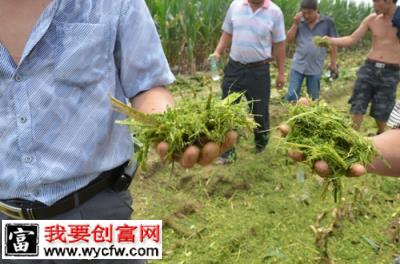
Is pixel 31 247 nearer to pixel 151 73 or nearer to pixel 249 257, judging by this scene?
pixel 151 73

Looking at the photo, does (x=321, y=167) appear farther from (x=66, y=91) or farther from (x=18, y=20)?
(x=18, y=20)

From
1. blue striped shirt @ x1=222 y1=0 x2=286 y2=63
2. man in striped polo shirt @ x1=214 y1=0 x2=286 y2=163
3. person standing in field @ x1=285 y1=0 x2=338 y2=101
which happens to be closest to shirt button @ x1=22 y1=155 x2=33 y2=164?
man in striped polo shirt @ x1=214 y1=0 x2=286 y2=163

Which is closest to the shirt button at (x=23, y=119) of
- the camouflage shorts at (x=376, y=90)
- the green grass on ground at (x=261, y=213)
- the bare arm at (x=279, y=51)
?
the green grass on ground at (x=261, y=213)

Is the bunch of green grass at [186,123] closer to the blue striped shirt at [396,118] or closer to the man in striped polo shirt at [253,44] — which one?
the blue striped shirt at [396,118]

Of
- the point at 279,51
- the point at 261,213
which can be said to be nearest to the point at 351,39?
the point at 279,51

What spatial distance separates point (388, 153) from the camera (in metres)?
1.80

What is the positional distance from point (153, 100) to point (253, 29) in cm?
313

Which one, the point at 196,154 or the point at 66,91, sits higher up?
the point at 66,91

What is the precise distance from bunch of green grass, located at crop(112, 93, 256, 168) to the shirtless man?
11.4ft

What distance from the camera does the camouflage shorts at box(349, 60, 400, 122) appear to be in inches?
191

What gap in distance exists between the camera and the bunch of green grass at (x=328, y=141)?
1674 mm

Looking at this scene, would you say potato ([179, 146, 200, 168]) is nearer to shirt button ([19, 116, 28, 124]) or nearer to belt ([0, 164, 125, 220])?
belt ([0, 164, 125, 220])

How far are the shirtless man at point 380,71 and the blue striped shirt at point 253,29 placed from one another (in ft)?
2.79

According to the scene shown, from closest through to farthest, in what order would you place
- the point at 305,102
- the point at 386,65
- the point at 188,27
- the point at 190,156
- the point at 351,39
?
1. the point at 190,156
2. the point at 305,102
3. the point at 386,65
4. the point at 351,39
5. the point at 188,27
